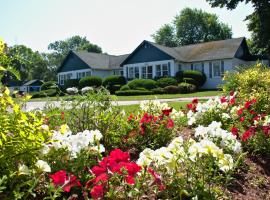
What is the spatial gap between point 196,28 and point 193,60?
134 ft

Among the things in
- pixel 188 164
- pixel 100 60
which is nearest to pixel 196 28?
pixel 100 60

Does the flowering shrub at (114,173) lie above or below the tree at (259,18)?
below

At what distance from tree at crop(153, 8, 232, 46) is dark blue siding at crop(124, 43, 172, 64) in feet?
126

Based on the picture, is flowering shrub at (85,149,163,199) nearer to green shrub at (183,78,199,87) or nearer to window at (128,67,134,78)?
green shrub at (183,78,199,87)

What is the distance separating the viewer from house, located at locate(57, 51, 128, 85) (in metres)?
43.1

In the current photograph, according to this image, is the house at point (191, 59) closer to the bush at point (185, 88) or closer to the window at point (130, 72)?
the window at point (130, 72)

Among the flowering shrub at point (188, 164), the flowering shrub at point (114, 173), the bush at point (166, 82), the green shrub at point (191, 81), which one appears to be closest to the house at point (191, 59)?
the green shrub at point (191, 81)

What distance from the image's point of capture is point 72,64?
45.1m

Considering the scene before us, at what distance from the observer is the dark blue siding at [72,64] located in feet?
143

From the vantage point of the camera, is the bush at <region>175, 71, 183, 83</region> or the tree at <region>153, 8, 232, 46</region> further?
the tree at <region>153, 8, 232, 46</region>

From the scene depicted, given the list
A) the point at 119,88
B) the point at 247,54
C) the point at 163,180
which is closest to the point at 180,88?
the point at 119,88

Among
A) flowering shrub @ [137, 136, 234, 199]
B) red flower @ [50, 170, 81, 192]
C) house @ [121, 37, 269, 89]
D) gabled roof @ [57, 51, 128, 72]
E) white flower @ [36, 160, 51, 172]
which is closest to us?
red flower @ [50, 170, 81, 192]

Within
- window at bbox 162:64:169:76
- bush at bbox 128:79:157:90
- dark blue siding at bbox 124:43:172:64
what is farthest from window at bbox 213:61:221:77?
bush at bbox 128:79:157:90

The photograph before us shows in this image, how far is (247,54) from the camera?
125ft
